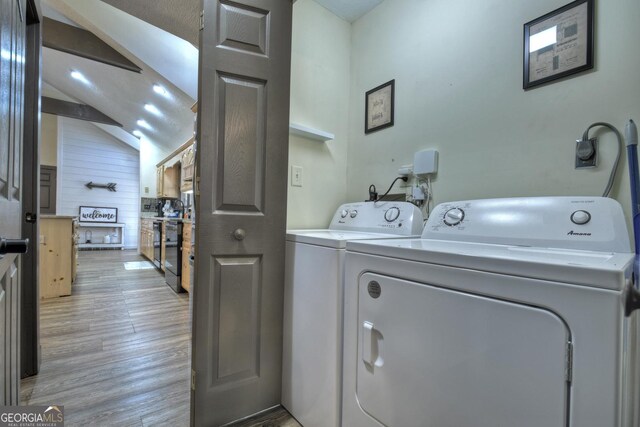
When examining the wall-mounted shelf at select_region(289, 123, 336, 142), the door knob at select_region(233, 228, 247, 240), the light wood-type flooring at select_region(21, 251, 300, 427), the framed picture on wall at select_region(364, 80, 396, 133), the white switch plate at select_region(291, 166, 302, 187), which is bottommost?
the light wood-type flooring at select_region(21, 251, 300, 427)

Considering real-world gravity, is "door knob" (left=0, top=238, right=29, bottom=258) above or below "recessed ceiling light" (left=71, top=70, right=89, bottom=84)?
below

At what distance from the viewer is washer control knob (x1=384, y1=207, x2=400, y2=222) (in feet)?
4.78

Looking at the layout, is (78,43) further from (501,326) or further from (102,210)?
(501,326)

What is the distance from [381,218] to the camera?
1514mm

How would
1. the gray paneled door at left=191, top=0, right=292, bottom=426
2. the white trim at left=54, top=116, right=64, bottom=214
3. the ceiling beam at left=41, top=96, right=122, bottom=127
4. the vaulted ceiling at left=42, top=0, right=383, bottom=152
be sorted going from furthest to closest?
the white trim at left=54, top=116, right=64, bottom=214 → the ceiling beam at left=41, top=96, right=122, bottom=127 → the vaulted ceiling at left=42, top=0, right=383, bottom=152 → the gray paneled door at left=191, top=0, right=292, bottom=426

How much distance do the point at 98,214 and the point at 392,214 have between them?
8.63m

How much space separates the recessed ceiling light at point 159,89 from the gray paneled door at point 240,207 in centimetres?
385

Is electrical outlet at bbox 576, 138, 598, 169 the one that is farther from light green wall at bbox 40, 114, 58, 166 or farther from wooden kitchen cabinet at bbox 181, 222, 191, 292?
light green wall at bbox 40, 114, 58, 166

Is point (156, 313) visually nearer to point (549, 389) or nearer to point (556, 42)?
point (549, 389)

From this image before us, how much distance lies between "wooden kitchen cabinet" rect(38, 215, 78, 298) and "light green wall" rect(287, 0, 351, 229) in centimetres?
310

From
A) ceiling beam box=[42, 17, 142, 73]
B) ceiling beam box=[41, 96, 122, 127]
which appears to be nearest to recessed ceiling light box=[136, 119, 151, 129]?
ceiling beam box=[41, 96, 122, 127]

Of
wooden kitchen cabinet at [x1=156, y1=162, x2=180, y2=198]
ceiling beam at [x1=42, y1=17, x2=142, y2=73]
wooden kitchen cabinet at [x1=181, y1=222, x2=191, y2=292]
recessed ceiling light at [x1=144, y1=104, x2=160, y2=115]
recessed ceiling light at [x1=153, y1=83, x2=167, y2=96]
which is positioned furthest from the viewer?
wooden kitchen cabinet at [x1=156, y1=162, x2=180, y2=198]

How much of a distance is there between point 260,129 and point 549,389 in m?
1.30

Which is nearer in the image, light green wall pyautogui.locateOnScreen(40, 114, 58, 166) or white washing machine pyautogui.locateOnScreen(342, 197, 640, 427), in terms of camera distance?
white washing machine pyautogui.locateOnScreen(342, 197, 640, 427)
